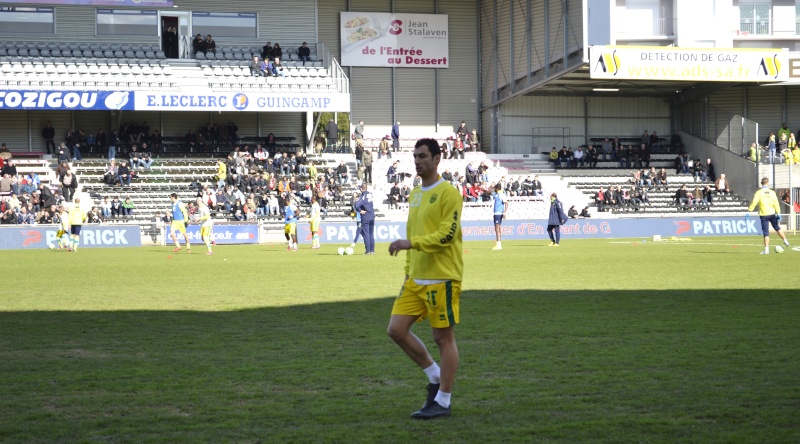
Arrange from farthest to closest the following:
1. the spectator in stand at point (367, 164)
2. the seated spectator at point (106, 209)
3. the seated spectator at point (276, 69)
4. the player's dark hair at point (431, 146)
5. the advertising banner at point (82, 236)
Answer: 1. the seated spectator at point (276, 69)
2. the spectator in stand at point (367, 164)
3. the seated spectator at point (106, 209)
4. the advertising banner at point (82, 236)
5. the player's dark hair at point (431, 146)

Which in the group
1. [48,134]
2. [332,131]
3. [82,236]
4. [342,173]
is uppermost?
[332,131]

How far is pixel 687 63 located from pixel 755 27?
6279mm

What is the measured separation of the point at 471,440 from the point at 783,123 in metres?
50.6

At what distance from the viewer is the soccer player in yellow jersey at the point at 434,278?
23.7ft

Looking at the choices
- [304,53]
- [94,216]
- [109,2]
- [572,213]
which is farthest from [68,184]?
[572,213]

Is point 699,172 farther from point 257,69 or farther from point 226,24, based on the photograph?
point 226,24

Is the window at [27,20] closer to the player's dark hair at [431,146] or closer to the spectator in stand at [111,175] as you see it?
the spectator in stand at [111,175]

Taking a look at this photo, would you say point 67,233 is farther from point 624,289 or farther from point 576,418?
point 576,418

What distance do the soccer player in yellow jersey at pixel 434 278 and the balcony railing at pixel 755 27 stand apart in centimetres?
4628

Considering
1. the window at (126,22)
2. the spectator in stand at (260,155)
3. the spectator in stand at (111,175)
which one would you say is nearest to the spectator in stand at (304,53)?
the spectator in stand at (260,155)

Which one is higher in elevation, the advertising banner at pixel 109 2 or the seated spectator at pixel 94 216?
the advertising banner at pixel 109 2

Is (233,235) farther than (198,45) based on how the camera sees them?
No

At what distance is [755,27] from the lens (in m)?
49.7

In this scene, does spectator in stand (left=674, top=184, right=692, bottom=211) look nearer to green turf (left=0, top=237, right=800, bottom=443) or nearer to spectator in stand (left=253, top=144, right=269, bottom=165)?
spectator in stand (left=253, top=144, right=269, bottom=165)
